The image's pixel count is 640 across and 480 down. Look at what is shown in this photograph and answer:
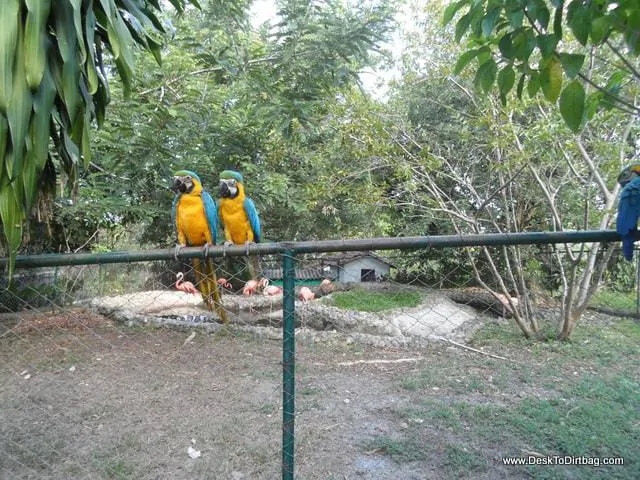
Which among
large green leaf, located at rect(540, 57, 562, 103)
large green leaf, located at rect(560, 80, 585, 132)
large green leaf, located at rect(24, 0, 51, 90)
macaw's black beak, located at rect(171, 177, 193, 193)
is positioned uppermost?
large green leaf, located at rect(24, 0, 51, 90)

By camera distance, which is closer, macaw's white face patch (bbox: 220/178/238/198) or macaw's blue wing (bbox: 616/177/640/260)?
macaw's blue wing (bbox: 616/177/640/260)

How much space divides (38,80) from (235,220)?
2.28 meters

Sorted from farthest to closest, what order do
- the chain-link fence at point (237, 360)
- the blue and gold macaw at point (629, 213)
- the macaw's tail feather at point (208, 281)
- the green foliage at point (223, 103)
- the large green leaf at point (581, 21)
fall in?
the green foliage at point (223, 103), the macaw's tail feather at point (208, 281), the chain-link fence at point (237, 360), the blue and gold macaw at point (629, 213), the large green leaf at point (581, 21)

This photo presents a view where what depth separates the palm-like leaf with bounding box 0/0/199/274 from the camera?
130 cm

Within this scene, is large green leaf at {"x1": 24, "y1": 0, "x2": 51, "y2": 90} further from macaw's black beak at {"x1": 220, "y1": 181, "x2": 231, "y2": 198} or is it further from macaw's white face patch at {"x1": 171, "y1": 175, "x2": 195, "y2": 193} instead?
macaw's white face patch at {"x1": 171, "y1": 175, "x2": 195, "y2": 193}

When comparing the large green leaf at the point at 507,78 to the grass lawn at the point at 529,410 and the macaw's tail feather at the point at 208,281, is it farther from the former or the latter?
the grass lawn at the point at 529,410

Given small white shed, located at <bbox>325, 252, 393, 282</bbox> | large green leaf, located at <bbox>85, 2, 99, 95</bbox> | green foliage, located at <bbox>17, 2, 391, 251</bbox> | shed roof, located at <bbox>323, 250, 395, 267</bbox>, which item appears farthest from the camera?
small white shed, located at <bbox>325, 252, 393, 282</bbox>

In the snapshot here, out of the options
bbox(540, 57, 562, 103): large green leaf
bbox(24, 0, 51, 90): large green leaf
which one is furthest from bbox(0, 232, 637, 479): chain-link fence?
bbox(24, 0, 51, 90): large green leaf

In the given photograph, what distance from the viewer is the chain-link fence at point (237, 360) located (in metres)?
2.58

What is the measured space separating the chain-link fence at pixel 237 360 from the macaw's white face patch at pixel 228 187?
682mm

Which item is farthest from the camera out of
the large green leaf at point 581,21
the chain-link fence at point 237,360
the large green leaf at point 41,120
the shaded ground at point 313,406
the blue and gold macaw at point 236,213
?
the blue and gold macaw at point 236,213

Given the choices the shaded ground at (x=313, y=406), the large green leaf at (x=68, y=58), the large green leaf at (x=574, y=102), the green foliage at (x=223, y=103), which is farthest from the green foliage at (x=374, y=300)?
the large green leaf at (x=68, y=58)

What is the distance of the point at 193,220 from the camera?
3480 mm

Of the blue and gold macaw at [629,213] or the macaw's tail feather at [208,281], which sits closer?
the blue and gold macaw at [629,213]
